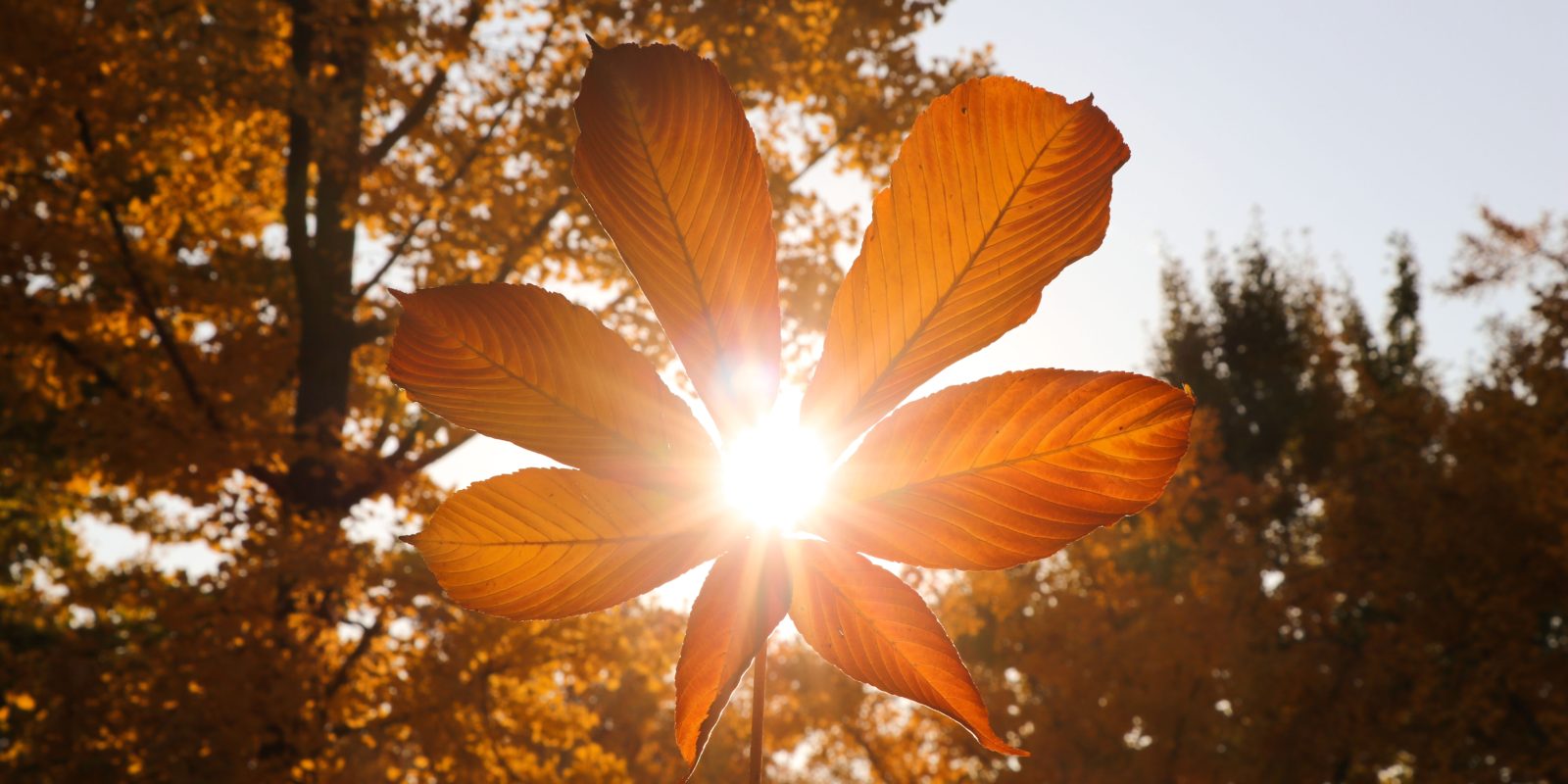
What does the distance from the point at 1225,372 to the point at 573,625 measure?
699 inches

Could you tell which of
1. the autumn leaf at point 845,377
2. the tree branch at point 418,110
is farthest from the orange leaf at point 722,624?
the tree branch at point 418,110

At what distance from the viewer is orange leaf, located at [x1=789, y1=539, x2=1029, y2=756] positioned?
0.97 ft

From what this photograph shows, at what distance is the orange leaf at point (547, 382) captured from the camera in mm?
299

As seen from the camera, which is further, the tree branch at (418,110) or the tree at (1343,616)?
the tree at (1343,616)

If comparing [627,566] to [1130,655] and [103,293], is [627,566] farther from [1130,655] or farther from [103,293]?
[1130,655]

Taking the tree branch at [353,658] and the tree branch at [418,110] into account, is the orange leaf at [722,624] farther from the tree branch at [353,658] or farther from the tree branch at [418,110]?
the tree branch at [418,110]

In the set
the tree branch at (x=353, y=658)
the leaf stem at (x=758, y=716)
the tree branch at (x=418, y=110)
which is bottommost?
the leaf stem at (x=758, y=716)

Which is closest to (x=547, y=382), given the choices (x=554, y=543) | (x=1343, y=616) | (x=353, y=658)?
(x=554, y=543)

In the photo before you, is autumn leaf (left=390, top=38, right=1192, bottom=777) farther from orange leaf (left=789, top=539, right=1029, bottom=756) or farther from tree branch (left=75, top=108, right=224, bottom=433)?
tree branch (left=75, top=108, right=224, bottom=433)

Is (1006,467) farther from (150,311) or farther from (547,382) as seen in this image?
(150,311)

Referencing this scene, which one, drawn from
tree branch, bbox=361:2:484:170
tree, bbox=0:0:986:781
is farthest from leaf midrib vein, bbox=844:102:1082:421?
tree branch, bbox=361:2:484:170

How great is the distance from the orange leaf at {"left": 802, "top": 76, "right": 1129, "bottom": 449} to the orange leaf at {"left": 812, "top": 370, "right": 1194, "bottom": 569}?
0.02 metres

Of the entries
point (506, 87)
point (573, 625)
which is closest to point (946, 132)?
point (573, 625)

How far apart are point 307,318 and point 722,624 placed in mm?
5746
